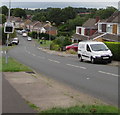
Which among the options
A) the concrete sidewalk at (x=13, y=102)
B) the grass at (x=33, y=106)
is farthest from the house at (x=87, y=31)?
the grass at (x=33, y=106)

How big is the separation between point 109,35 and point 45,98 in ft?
134

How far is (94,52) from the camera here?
2480 cm

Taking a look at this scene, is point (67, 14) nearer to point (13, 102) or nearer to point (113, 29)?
point (113, 29)

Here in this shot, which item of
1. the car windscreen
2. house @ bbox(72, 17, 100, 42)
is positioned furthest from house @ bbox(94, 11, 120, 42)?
the car windscreen

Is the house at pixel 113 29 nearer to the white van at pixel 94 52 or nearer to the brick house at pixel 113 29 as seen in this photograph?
the brick house at pixel 113 29

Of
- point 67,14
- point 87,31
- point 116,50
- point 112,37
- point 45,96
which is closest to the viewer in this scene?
point 45,96

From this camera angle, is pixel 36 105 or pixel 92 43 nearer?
pixel 36 105

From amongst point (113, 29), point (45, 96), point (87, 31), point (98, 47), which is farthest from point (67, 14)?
point (45, 96)

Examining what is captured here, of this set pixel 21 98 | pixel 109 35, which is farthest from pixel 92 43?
pixel 109 35

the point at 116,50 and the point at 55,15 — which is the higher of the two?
the point at 55,15

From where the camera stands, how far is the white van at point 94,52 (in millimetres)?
24375

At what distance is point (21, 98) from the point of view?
31.3 ft

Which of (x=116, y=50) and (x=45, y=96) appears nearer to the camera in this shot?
(x=45, y=96)

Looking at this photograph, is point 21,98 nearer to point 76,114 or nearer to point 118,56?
point 76,114
